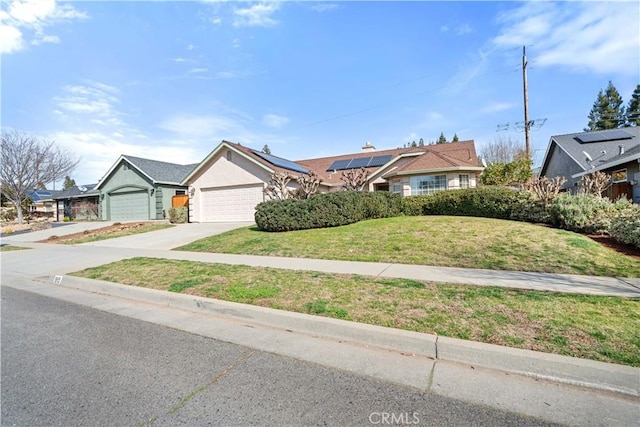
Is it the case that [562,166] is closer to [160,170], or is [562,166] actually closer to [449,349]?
[449,349]

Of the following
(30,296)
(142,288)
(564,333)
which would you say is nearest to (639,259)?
(564,333)

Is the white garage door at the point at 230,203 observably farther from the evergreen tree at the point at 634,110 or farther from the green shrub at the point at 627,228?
the evergreen tree at the point at 634,110

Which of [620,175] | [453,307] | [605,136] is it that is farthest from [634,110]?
[453,307]

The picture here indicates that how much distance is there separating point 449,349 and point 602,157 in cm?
2243

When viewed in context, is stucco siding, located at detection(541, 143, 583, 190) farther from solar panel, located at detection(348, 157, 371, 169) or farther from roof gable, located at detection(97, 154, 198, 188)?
A: roof gable, located at detection(97, 154, 198, 188)

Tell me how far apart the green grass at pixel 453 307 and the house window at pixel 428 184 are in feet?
45.7

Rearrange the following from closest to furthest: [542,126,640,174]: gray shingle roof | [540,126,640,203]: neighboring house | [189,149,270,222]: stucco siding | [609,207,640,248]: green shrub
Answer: [609,207,640,248]: green shrub → [540,126,640,203]: neighboring house → [542,126,640,174]: gray shingle roof → [189,149,270,222]: stucco siding

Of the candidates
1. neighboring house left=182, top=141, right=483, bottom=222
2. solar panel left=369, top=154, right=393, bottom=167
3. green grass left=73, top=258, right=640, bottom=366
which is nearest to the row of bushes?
neighboring house left=182, top=141, right=483, bottom=222

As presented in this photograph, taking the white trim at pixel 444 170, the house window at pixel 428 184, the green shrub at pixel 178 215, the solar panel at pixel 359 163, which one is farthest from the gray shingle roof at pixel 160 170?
the house window at pixel 428 184

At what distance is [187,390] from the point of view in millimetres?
2848

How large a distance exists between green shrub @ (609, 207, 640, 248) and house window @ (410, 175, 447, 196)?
32.8 ft

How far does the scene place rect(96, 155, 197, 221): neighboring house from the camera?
24.3 metres

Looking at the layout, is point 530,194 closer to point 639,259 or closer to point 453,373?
point 639,259

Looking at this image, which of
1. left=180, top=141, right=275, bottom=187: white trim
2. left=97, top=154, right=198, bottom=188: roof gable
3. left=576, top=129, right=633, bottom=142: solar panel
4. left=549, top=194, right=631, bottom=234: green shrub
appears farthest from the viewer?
left=97, top=154, right=198, bottom=188: roof gable
